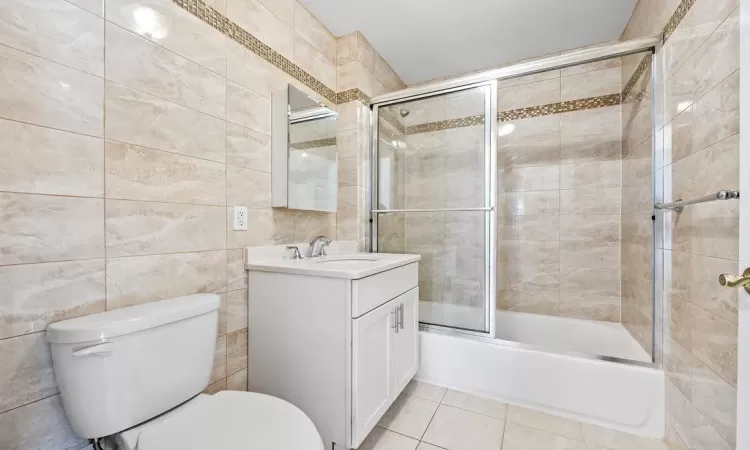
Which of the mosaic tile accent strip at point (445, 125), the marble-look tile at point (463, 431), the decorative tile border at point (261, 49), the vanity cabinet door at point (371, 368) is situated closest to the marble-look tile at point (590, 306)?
the marble-look tile at point (463, 431)

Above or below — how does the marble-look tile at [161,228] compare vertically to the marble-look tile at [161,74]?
below

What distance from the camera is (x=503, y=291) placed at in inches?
97.7

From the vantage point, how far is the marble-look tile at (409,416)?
1455mm

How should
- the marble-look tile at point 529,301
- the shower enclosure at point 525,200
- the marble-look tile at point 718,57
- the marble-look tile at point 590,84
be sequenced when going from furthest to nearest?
1. the marble-look tile at point 529,301
2. the marble-look tile at point 590,84
3. the shower enclosure at point 525,200
4. the marble-look tile at point 718,57

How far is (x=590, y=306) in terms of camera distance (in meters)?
2.24

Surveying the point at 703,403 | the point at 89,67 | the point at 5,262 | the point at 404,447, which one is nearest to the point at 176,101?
the point at 89,67

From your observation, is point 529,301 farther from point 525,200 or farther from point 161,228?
point 161,228

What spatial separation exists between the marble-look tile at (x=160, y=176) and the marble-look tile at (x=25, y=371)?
0.45 metres

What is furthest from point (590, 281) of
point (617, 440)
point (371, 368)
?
point (371, 368)

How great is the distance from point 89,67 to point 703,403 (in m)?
2.42

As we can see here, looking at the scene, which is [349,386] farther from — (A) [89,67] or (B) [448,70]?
(B) [448,70]

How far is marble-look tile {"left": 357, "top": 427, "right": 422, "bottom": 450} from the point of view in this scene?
4.39ft

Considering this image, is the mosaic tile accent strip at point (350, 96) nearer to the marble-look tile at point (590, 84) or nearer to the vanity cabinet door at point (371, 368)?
the vanity cabinet door at point (371, 368)

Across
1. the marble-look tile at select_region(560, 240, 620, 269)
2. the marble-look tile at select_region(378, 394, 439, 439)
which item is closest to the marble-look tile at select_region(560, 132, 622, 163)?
the marble-look tile at select_region(560, 240, 620, 269)
